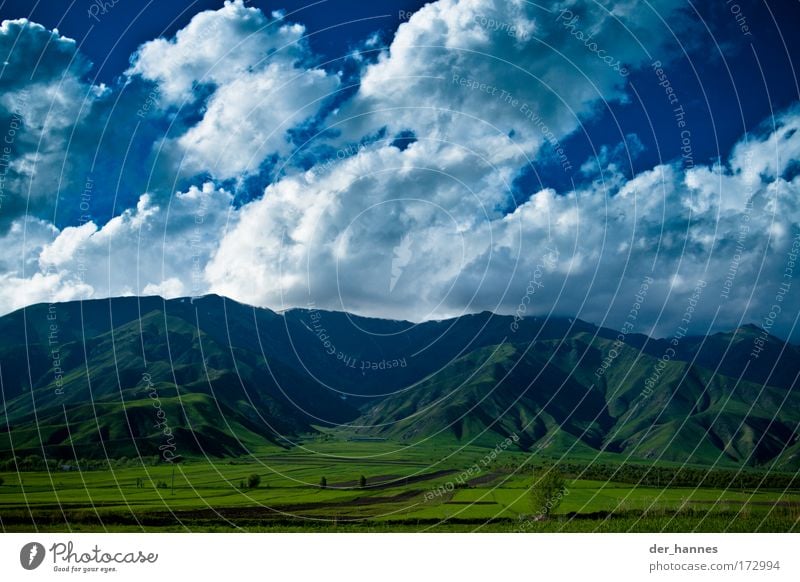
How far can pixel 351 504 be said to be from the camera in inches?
2183

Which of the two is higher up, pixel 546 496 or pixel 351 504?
pixel 351 504

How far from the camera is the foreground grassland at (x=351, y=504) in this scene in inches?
1704

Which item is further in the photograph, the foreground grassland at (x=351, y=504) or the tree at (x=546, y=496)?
the tree at (x=546, y=496)

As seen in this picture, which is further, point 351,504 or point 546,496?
point 351,504

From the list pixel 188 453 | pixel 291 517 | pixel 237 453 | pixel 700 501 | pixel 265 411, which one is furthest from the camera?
pixel 265 411

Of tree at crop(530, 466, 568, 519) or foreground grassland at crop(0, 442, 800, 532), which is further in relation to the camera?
tree at crop(530, 466, 568, 519)

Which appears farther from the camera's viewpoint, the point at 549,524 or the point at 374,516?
the point at 374,516

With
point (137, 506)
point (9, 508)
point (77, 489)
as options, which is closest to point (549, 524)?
point (137, 506)

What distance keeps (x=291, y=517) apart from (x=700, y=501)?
39783 millimetres

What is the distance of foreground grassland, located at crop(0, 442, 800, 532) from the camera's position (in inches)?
1704
